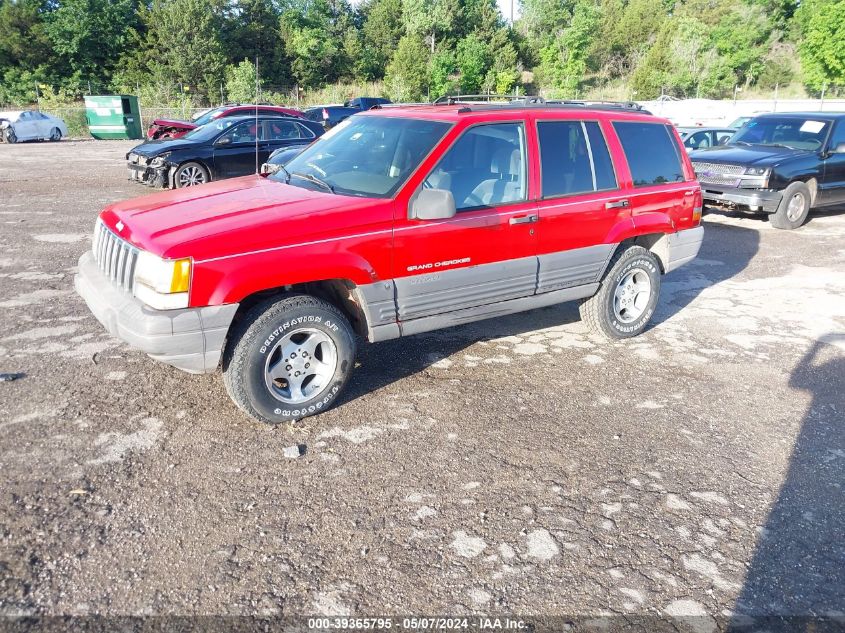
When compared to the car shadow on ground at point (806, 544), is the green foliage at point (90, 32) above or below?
above

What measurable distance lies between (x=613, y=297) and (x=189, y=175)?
9.73m

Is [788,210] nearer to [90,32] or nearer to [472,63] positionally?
[472,63]

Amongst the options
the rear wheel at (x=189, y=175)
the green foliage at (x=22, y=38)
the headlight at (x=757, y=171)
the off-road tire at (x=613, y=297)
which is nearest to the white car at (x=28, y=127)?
the rear wheel at (x=189, y=175)

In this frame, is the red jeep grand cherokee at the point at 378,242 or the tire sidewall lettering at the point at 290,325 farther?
the tire sidewall lettering at the point at 290,325

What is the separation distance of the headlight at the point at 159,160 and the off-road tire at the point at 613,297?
964 cm

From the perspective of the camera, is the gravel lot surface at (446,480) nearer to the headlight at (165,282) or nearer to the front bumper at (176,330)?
the front bumper at (176,330)

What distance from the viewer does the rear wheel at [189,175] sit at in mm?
12633

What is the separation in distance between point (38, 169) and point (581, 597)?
18.4 metres

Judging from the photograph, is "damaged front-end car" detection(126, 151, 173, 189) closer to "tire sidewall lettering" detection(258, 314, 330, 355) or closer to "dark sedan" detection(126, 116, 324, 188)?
"dark sedan" detection(126, 116, 324, 188)

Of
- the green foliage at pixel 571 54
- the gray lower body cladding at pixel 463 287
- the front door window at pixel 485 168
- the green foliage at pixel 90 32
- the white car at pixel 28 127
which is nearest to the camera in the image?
the gray lower body cladding at pixel 463 287

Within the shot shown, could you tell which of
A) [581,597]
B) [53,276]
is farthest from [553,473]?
[53,276]

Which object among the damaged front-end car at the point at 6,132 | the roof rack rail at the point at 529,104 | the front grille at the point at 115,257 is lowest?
the damaged front-end car at the point at 6,132

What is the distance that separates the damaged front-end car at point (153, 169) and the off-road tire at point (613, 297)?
31.6 feet

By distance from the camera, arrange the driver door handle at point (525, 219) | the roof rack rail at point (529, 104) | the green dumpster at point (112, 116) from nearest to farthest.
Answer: the driver door handle at point (525, 219), the roof rack rail at point (529, 104), the green dumpster at point (112, 116)
